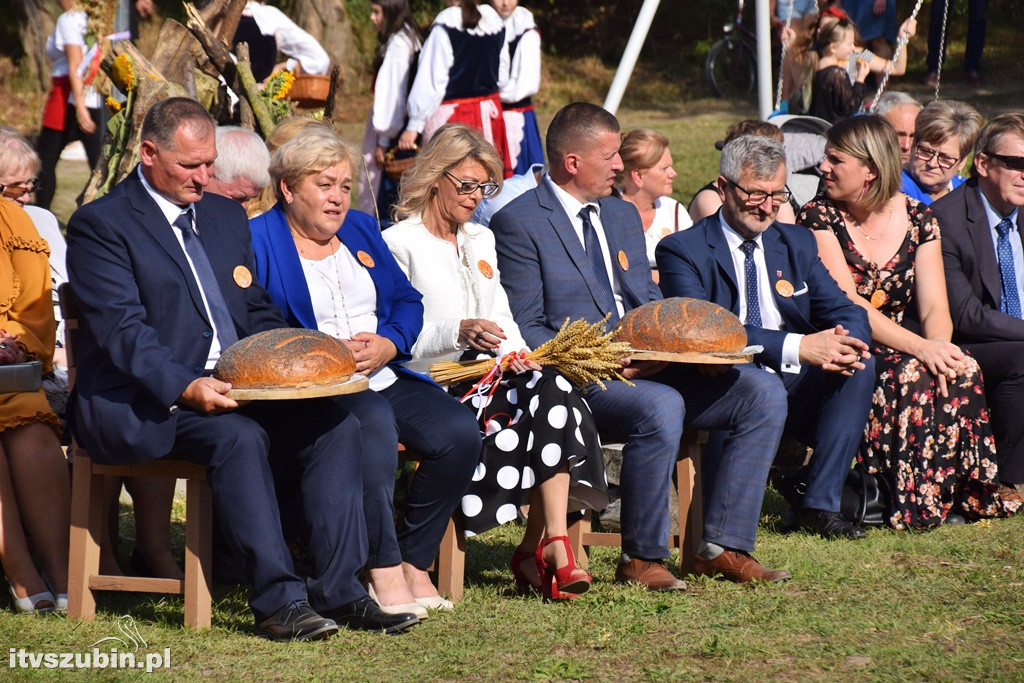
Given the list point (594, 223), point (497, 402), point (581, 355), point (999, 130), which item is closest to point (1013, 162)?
point (999, 130)

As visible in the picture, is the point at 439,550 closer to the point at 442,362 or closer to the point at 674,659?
the point at 442,362

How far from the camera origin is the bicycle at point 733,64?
19.1m

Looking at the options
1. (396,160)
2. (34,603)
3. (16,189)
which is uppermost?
(396,160)

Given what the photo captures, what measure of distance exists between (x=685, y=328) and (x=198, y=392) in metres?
1.67

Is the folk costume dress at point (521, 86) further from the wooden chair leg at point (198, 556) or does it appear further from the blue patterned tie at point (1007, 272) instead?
the wooden chair leg at point (198, 556)

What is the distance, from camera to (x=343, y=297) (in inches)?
179

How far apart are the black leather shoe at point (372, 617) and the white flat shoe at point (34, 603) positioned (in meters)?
0.98

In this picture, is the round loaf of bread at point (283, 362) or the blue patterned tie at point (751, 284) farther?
the blue patterned tie at point (751, 284)

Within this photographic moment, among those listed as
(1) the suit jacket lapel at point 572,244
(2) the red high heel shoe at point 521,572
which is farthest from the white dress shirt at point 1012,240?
(2) the red high heel shoe at point 521,572

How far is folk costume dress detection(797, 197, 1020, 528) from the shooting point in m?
5.54

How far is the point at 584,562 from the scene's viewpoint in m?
4.90

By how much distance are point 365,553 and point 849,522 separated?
7.53 ft

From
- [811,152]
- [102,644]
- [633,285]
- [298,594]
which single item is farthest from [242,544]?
[811,152]

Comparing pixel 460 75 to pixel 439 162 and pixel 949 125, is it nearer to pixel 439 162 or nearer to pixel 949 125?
pixel 949 125
